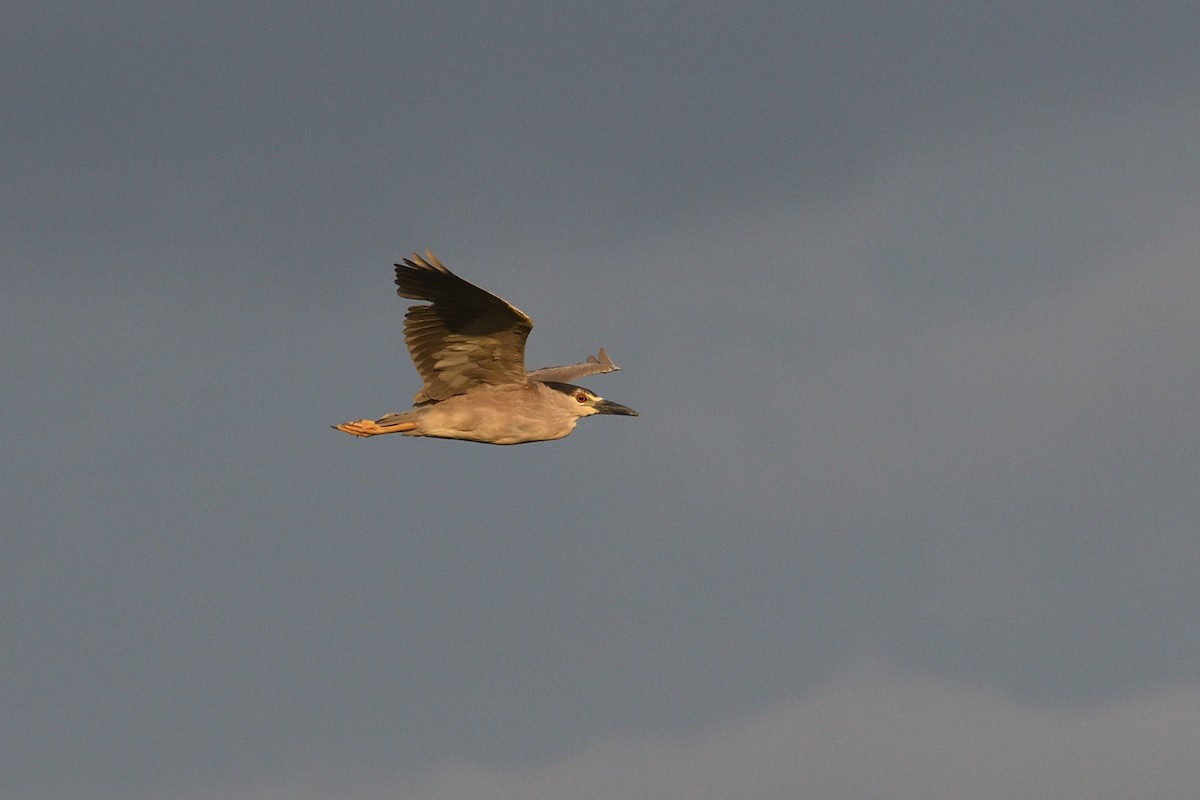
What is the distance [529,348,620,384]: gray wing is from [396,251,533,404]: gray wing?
502cm

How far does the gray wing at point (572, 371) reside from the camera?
107 ft

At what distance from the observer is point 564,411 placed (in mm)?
27906

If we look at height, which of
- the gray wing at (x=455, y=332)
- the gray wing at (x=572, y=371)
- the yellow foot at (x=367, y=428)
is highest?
the gray wing at (x=572, y=371)

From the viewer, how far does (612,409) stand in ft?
94.9

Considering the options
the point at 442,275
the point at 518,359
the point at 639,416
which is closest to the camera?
the point at 442,275

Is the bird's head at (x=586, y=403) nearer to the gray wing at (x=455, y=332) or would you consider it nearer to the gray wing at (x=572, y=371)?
the gray wing at (x=455, y=332)

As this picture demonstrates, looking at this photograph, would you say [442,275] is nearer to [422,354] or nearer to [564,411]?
[422,354]

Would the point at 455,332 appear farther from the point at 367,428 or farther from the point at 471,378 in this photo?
the point at 367,428

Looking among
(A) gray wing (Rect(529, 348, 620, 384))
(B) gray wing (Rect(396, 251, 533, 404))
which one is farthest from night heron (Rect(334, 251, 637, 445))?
(A) gray wing (Rect(529, 348, 620, 384))

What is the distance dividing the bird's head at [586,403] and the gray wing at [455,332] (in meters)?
1.31

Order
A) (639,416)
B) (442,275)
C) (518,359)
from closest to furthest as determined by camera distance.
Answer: (442,275) < (518,359) < (639,416)

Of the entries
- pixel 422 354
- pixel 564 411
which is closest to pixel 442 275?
pixel 422 354

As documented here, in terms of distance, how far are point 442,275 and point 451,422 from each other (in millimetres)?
3014

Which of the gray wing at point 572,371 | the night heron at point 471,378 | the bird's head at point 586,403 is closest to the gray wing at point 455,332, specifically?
the night heron at point 471,378
